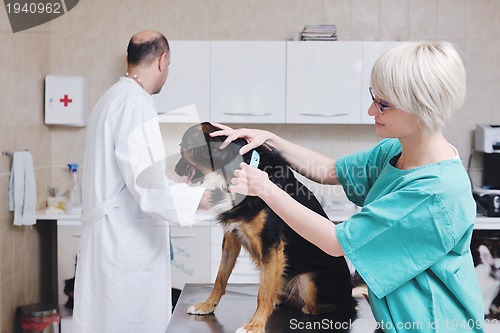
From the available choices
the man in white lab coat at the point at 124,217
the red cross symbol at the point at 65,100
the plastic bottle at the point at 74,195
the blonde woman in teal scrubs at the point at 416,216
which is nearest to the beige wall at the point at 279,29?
the plastic bottle at the point at 74,195

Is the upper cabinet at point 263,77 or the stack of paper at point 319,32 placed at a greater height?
the stack of paper at point 319,32

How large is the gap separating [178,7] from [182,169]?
8.59 ft

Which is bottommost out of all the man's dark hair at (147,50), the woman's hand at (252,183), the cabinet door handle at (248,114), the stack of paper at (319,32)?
the woman's hand at (252,183)

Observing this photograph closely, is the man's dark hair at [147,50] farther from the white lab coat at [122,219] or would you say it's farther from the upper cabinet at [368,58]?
the upper cabinet at [368,58]

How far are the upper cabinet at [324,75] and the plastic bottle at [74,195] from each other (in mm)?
1518

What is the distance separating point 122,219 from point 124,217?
10 mm

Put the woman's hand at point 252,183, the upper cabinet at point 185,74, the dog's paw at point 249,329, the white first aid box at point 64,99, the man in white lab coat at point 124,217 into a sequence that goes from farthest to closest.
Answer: the white first aid box at point 64,99 < the upper cabinet at point 185,74 < the man in white lab coat at point 124,217 < the dog's paw at point 249,329 < the woman's hand at point 252,183

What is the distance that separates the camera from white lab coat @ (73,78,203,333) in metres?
2.15

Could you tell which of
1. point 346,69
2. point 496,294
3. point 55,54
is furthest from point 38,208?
point 496,294

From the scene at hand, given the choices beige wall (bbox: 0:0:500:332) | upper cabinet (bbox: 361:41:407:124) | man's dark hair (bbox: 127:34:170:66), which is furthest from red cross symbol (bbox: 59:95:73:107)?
upper cabinet (bbox: 361:41:407:124)

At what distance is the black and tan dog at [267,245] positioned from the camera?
1.52 m

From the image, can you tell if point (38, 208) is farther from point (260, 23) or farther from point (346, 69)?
point (346, 69)

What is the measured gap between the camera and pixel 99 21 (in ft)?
13.3

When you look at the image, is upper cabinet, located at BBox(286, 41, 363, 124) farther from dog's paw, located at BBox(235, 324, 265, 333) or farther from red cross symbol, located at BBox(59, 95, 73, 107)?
dog's paw, located at BBox(235, 324, 265, 333)
